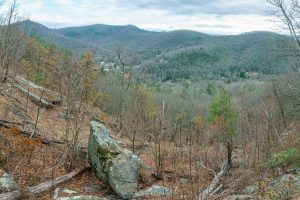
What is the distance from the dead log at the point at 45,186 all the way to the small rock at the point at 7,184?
51 centimetres

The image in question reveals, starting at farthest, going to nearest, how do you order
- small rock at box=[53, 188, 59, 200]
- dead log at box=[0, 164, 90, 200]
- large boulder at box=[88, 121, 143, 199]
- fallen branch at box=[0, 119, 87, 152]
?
fallen branch at box=[0, 119, 87, 152]
large boulder at box=[88, 121, 143, 199]
small rock at box=[53, 188, 59, 200]
dead log at box=[0, 164, 90, 200]

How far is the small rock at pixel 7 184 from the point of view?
512 inches

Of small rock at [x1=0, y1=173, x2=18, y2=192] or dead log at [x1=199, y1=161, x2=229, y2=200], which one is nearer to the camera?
dead log at [x1=199, y1=161, x2=229, y2=200]

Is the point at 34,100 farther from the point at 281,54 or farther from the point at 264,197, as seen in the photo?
the point at 264,197

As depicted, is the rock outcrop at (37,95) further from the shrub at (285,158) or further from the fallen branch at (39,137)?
the shrub at (285,158)

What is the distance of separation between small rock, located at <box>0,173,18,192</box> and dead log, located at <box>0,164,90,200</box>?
1.68 ft

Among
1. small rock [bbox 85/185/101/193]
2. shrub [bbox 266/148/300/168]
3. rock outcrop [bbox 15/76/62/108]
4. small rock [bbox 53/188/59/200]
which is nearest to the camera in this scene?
small rock [bbox 53/188/59/200]

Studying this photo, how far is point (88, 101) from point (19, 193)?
250 inches

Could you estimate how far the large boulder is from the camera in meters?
15.1

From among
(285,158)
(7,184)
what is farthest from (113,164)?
(285,158)

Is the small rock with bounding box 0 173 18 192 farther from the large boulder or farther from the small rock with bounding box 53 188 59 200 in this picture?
the large boulder

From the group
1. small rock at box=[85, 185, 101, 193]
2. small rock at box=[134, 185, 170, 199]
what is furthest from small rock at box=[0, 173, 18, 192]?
small rock at box=[134, 185, 170, 199]

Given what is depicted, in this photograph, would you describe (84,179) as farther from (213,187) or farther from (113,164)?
(213,187)

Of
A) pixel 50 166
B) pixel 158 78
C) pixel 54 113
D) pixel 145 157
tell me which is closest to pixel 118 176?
pixel 50 166
